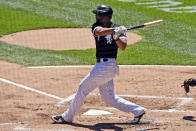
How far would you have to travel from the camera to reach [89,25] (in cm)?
1727

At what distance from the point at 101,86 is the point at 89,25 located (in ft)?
32.6

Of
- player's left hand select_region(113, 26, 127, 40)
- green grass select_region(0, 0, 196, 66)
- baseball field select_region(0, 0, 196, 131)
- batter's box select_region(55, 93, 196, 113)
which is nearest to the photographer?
player's left hand select_region(113, 26, 127, 40)

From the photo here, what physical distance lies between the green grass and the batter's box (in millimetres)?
3418

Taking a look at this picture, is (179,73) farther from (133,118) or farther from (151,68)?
(133,118)

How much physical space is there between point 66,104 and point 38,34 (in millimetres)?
7565

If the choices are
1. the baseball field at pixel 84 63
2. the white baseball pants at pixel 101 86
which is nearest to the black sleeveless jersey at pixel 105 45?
the white baseball pants at pixel 101 86

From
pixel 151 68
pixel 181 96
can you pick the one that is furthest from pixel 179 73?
pixel 181 96

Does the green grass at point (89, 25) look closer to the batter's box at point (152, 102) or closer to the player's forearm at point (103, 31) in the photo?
the batter's box at point (152, 102)

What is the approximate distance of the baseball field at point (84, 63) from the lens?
7.89m

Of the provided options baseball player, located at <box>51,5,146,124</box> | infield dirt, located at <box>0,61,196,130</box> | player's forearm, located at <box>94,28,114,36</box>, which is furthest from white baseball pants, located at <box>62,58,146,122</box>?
player's forearm, located at <box>94,28,114,36</box>

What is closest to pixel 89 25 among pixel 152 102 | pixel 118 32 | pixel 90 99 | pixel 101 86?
pixel 90 99

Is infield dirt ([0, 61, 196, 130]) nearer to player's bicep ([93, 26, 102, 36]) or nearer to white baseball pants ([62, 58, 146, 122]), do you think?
white baseball pants ([62, 58, 146, 122])

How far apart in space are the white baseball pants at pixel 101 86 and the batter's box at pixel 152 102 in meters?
1.23

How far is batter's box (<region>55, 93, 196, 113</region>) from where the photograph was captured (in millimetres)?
8666
